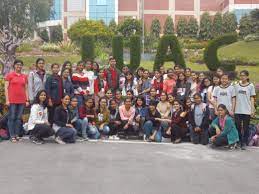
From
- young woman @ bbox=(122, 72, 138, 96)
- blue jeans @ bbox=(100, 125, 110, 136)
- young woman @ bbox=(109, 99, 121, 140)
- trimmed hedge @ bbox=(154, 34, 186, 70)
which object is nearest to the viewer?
blue jeans @ bbox=(100, 125, 110, 136)

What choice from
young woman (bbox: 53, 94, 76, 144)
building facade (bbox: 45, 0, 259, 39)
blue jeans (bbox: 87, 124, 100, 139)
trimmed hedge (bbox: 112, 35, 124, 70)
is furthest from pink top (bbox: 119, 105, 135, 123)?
building facade (bbox: 45, 0, 259, 39)

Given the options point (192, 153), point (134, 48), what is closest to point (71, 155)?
point (192, 153)

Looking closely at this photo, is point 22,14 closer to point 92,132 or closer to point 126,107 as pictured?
point 126,107

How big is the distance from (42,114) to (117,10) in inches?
2505

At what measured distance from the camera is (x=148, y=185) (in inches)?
254

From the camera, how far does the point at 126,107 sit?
10.4m

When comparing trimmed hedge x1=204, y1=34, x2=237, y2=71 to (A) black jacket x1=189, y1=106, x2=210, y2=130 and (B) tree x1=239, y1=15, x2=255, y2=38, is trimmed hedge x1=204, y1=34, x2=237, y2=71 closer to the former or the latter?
(A) black jacket x1=189, y1=106, x2=210, y2=130

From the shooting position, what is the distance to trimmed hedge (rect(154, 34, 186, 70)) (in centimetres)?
1542

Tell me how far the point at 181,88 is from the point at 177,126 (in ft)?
4.61

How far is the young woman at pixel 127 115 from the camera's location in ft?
33.9

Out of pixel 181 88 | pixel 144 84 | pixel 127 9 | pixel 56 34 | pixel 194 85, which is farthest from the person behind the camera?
pixel 127 9

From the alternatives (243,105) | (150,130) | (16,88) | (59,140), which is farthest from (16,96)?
(243,105)

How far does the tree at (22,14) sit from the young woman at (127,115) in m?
30.0

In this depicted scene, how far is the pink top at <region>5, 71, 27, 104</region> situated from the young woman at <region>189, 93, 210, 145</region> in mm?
3286
